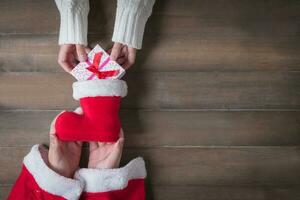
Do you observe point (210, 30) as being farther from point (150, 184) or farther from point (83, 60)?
point (150, 184)

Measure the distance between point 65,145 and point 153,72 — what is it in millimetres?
366

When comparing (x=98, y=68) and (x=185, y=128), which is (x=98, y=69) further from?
(x=185, y=128)

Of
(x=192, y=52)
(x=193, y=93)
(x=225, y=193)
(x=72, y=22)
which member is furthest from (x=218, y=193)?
(x=72, y=22)

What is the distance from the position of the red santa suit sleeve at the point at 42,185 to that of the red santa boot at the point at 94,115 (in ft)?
0.37

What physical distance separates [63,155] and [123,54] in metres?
0.37

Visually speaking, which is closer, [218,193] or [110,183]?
[110,183]

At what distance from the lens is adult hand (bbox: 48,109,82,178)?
945mm

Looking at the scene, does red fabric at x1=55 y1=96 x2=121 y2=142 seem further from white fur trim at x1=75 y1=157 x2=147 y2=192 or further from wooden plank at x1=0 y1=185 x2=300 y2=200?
wooden plank at x1=0 y1=185 x2=300 y2=200

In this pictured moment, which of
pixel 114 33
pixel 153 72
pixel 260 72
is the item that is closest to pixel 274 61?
pixel 260 72

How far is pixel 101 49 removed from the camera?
38.4 inches

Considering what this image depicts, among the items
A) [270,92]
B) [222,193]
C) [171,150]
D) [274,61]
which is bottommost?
[222,193]

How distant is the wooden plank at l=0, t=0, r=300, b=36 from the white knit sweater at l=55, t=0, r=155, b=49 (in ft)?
0.24

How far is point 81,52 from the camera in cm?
96

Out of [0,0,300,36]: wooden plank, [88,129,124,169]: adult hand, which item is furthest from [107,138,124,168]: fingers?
[0,0,300,36]: wooden plank
